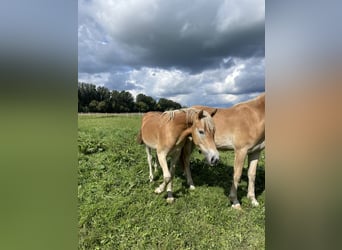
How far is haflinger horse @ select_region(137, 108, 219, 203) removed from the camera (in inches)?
67.8

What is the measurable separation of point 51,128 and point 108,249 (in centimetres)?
109

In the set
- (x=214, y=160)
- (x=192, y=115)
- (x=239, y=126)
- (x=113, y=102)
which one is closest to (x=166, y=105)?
(x=192, y=115)

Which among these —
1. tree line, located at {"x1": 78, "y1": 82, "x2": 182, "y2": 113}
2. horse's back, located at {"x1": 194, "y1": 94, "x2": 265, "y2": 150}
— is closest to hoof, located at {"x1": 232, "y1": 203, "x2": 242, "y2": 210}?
horse's back, located at {"x1": 194, "y1": 94, "x2": 265, "y2": 150}

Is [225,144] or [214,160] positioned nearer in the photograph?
[214,160]

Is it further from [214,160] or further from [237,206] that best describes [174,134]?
[237,206]

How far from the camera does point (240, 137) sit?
2031 mm

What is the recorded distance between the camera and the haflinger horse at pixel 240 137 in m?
1.87

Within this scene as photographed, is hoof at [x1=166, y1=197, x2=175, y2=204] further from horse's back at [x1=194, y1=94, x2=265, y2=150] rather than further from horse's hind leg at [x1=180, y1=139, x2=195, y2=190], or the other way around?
horse's back at [x1=194, y1=94, x2=265, y2=150]

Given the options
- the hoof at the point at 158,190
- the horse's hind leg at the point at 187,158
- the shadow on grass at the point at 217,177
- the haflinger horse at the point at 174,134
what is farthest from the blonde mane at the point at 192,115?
the hoof at the point at 158,190

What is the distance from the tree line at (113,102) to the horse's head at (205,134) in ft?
0.70

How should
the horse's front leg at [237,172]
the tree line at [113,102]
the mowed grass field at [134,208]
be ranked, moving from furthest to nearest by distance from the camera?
the horse's front leg at [237,172], the mowed grass field at [134,208], the tree line at [113,102]

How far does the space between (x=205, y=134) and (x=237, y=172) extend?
49 cm

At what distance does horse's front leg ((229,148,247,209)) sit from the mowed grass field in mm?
52

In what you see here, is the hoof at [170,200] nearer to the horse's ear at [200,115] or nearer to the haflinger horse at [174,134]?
the haflinger horse at [174,134]
